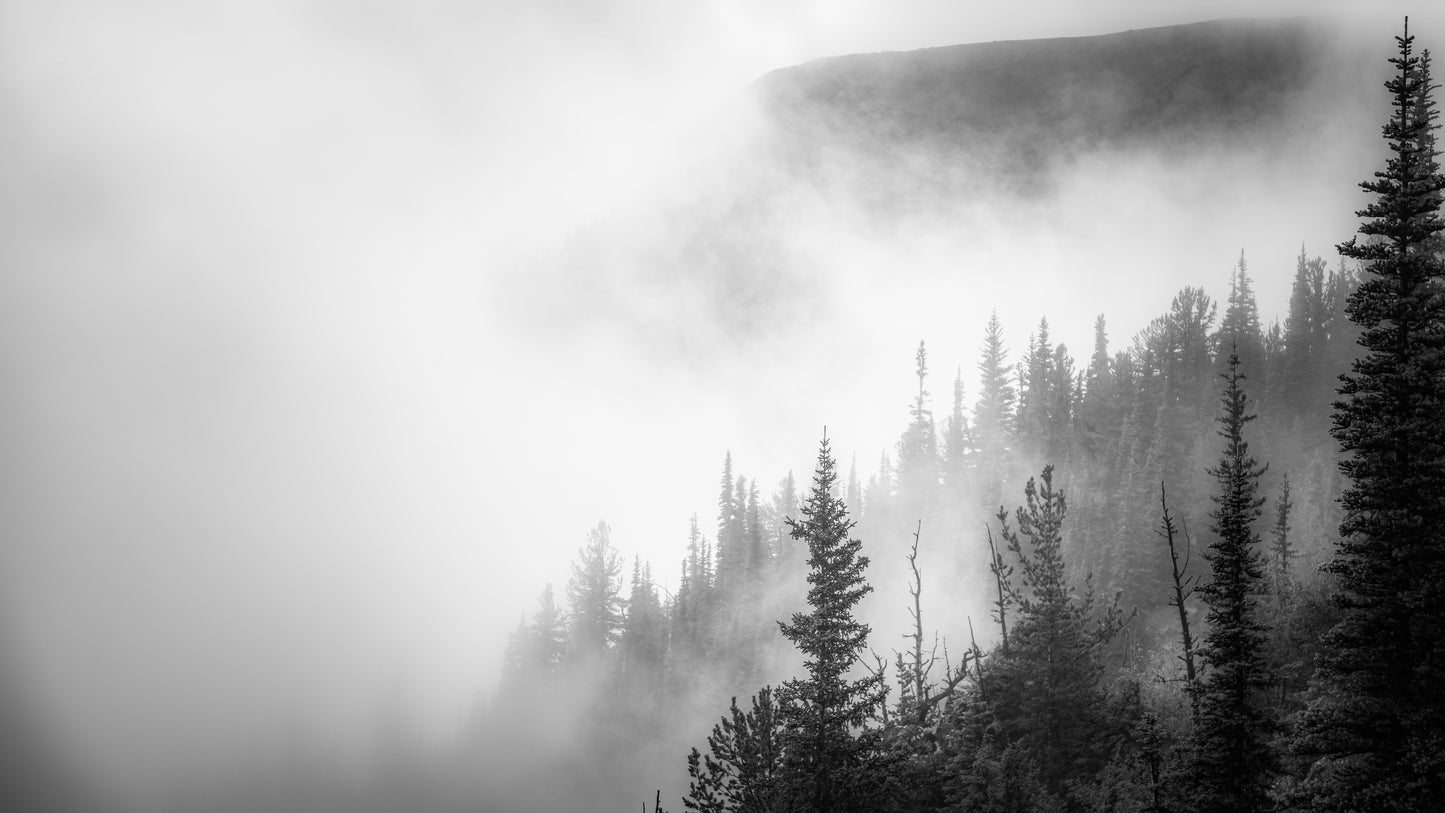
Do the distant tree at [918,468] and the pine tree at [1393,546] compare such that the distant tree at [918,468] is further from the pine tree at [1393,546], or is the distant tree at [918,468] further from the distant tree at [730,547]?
the pine tree at [1393,546]

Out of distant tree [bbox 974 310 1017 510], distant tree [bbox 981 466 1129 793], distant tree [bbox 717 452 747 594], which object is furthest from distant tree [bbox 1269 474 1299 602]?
distant tree [bbox 717 452 747 594]

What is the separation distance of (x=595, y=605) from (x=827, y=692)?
96988mm

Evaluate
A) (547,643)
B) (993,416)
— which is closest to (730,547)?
(547,643)

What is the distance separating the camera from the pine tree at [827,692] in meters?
31.7

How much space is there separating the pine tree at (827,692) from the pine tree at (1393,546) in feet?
47.6

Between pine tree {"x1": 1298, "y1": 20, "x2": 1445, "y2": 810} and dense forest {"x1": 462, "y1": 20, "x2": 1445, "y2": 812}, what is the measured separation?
0.07 m

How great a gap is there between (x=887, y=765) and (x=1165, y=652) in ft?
148

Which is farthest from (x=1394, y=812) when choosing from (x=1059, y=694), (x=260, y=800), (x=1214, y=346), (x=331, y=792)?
(x=260, y=800)

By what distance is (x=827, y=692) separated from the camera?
109 ft

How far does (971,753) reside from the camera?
114ft

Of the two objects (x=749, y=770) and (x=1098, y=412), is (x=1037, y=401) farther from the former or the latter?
(x=749, y=770)

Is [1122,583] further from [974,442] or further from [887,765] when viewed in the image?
[887,765]

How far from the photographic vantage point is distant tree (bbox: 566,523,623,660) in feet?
409

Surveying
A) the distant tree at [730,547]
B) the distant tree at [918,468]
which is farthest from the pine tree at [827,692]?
the distant tree at [730,547]
